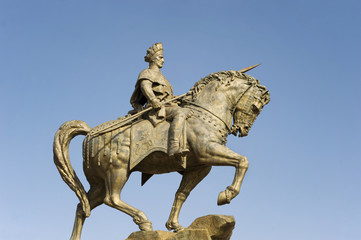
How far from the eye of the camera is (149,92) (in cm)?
1110

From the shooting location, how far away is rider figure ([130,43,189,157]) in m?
10.5

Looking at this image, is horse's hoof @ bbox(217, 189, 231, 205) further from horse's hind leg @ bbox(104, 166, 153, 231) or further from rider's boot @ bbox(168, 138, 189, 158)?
horse's hind leg @ bbox(104, 166, 153, 231)

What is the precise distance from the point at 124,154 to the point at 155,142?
1.82 feet

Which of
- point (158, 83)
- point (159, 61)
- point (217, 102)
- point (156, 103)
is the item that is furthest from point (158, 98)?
point (217, 102)

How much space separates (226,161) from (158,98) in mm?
1770

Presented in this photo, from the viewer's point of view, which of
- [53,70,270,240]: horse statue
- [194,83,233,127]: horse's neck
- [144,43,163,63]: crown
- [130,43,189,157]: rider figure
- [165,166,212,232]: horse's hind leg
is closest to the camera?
[130,43,189,157]: rider figure

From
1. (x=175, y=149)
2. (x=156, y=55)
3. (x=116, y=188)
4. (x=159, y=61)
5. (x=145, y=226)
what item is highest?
(x=156, y=55)

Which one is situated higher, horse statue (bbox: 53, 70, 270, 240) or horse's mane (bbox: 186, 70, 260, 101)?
horse's mane (bbox: 186, 70, 260, 101)

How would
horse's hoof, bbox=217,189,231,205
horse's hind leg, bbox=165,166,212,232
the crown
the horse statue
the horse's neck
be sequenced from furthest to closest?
1. the crown
2. horse's hind leg, bbox=165,166,212,232
3. the horse's neck
4. the horse statue
5. horse's hoof, bbox=217,189,231,205

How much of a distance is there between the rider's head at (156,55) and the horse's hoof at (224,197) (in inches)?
106

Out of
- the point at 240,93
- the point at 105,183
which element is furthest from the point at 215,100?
the point at 105,183

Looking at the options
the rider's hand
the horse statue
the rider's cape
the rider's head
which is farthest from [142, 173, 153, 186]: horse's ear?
the rider's head

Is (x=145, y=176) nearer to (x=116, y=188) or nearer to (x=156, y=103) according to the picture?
(x=116, y=188)

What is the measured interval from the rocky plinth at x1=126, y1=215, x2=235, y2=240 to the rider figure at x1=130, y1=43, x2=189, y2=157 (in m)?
1.18
